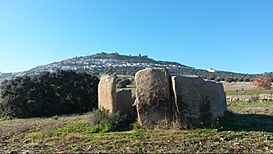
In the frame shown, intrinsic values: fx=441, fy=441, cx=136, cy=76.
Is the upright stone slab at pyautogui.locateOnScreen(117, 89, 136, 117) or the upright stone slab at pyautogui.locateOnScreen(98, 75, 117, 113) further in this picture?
the upright stone slab at pyautogui.locateOnScreen(117, 89, 136, 117)

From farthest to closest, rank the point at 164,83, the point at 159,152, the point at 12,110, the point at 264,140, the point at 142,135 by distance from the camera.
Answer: the point at 12,110
the point at 164,83
the point at 142,135
the point at 264,140
the point at 159,152

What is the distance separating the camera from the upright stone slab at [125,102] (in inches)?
872

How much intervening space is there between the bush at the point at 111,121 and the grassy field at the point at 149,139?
1.44 feet

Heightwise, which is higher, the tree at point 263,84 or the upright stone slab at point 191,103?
the tree at point 263,84

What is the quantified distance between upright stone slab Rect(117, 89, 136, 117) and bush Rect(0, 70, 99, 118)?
15740 millimetres

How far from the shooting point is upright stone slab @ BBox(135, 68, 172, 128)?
65.8 ft

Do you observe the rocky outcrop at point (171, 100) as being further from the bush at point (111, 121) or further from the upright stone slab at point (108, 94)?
the upright stone slab at point (108, 94)

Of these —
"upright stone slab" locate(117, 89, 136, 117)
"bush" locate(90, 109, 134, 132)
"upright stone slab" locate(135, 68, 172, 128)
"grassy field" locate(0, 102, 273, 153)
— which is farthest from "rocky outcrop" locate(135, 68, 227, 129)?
"upright stone slab" locate(117, 89, 136, 117)

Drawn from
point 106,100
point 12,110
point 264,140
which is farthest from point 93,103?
point 264,140

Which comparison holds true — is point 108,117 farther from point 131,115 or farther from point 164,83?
point 164,83

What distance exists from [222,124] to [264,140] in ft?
12.9

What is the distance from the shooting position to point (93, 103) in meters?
38.5

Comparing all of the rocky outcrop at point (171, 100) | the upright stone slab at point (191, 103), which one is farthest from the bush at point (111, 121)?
the upright stone slab at point (191, 103)

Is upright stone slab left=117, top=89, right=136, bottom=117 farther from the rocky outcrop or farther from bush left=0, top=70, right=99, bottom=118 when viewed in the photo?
bush left=0, top=70, right=99, bottom=118
